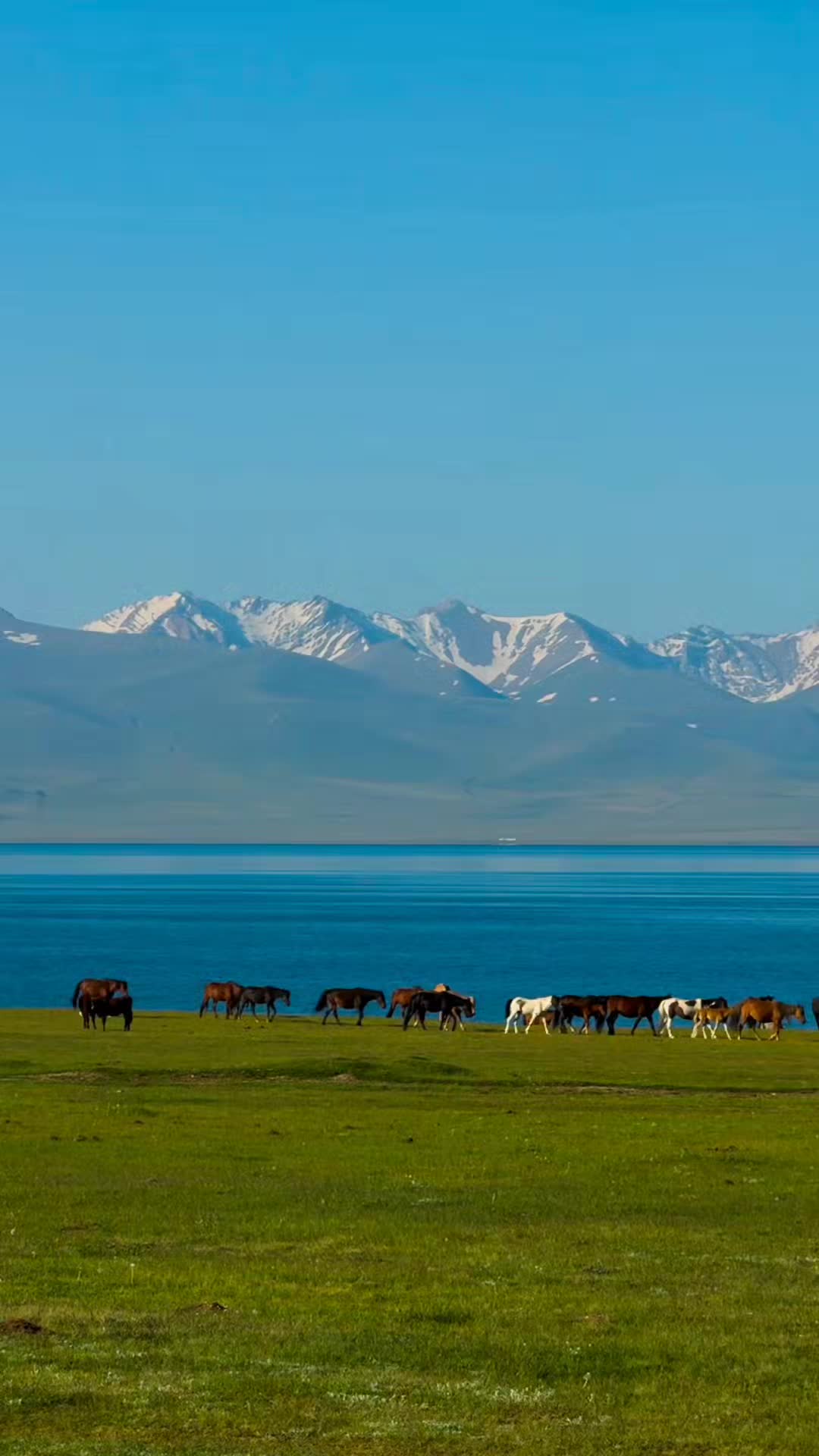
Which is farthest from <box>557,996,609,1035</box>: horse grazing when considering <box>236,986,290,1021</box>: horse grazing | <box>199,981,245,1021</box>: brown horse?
<box>199,981,245,1021</box>: brown horse

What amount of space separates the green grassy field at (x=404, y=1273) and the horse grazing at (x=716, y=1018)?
26218 mm

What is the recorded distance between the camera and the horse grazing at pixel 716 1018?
67.1 metres

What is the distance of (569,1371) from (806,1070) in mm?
35239

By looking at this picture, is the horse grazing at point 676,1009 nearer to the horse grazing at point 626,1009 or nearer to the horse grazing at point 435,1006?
the horse grazing at point 626,1009

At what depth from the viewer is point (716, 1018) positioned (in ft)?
220

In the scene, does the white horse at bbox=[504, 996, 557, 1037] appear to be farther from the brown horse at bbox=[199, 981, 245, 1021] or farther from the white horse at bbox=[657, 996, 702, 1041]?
the brown horse at bbox=[199, 981, 245, 1021]

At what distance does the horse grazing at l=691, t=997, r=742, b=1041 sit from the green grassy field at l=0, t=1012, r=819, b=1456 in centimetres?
2622

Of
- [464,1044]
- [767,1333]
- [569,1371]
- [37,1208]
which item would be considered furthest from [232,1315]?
[464,1044]

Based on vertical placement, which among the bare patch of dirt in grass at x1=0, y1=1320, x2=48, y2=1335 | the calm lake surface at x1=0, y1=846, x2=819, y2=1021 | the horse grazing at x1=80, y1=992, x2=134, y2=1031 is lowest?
the bare patch of dirt in grass at x1=0, y1=1320, x2=48, y2=1335

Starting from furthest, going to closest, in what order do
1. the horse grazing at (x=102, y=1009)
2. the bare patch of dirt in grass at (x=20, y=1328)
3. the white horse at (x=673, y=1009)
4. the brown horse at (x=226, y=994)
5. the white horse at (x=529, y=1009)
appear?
Answer: 1. the brown horse at (x=226, y=994)
2. the white horse at (x=673, y=1009)
3. the white horse at (x=529, y=1009)
4. the horse grazing at (x=102, y=1009)
5. the bare patch of dirt in grass at (x=20, y=1328)

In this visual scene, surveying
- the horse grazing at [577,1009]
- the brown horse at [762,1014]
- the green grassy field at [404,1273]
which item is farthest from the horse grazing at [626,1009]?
the green grassy field at [404,1273]

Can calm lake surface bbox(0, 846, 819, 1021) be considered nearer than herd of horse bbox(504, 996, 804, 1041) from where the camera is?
No

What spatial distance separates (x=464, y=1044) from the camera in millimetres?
57656

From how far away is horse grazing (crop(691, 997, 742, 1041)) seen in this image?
67062 mm
